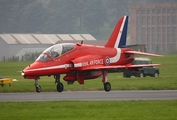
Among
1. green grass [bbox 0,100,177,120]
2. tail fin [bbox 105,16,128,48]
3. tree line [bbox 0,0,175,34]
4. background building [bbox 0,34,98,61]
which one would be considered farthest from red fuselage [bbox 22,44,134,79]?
tree line [bbox 0,0,175,34]

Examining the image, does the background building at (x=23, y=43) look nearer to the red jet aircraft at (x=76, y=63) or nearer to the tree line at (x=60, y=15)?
the tree line at (x=60, y=15)

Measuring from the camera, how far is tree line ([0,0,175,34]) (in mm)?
133750

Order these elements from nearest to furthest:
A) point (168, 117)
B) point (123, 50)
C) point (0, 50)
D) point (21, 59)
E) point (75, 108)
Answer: point (168, 117)
point (75, 108)
point (123, 50)
point (21, 59)
point (0, 50)

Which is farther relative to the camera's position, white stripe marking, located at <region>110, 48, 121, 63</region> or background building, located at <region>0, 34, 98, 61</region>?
background building, located at <region>0, 34, 98, 61</region>

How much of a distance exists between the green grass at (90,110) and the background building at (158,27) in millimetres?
65462

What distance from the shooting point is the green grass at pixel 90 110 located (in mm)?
23109

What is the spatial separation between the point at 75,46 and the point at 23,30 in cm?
9744

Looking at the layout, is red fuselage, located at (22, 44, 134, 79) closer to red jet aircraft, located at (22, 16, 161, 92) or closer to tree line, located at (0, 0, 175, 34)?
red jet aircraft, located at (22, 16, 161, 92)

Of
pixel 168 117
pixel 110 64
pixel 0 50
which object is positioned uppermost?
pixel 0 50

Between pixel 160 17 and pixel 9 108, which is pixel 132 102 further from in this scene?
pixel 160 17

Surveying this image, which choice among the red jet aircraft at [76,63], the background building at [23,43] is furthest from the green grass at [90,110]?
the background building at [23,43]

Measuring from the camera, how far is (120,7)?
466 ft

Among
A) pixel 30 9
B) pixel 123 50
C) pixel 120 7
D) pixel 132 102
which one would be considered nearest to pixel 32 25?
pixel 30 9

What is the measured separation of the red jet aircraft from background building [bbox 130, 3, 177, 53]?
54944mm
